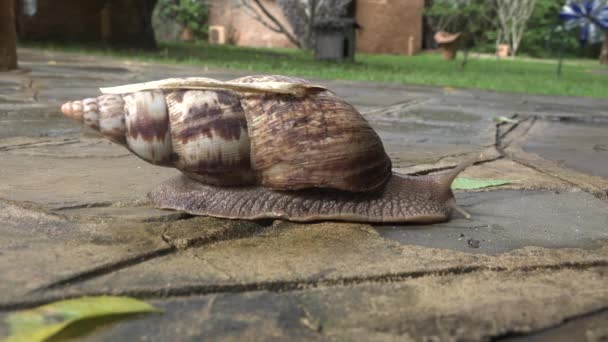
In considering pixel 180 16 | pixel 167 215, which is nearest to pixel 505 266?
pixel 167 215

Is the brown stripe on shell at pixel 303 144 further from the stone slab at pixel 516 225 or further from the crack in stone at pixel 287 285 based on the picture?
the crack in stone at pixel 287 285

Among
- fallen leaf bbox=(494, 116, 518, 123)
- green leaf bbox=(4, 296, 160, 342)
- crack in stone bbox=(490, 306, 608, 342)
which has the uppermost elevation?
green leaf bbox=(4, 296, 160, 342)

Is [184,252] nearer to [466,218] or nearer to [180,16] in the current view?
[466,218]

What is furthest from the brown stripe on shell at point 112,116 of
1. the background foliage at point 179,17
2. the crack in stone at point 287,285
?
the background foliage at point 179,17

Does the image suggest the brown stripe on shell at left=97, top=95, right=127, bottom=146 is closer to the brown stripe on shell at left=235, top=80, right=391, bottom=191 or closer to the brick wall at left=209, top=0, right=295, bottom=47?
the brown stripe on shell at left=235, top=80, right=391, bottom=191

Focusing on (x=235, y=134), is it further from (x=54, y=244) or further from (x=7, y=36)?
(x=7, y=36)

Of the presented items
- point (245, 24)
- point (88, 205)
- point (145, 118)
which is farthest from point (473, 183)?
point (245, 24)

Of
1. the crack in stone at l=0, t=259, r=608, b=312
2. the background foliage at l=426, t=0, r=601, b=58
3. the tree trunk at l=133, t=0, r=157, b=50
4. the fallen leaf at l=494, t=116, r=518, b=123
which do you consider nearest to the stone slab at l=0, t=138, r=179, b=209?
the crack in stone at l=0, t=259, r=608, b=312
